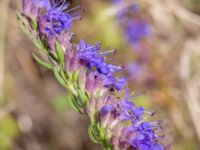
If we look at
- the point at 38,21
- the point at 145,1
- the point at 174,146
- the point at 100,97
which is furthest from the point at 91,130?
the point at 145,1

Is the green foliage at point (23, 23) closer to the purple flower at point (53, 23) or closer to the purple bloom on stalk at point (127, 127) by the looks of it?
the purple flower at point (53, 23)

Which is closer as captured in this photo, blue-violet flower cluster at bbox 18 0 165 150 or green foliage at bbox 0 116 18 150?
blue-violet flower cluster at bbox 18 0 165 150

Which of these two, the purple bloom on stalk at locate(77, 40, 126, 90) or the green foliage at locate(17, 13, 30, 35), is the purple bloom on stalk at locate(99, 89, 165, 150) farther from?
the green foliage at locate(17, 13, 30, 35)

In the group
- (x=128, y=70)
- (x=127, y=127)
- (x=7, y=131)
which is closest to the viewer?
(x=127, y=127)

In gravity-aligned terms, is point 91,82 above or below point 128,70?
above

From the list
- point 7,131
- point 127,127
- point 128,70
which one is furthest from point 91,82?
point 7,131

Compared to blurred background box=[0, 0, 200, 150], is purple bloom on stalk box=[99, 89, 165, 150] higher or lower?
higher

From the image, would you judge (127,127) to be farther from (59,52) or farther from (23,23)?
(23,23)

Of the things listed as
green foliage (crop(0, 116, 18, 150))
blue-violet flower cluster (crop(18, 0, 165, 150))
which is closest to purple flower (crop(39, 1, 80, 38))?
blue-violet flower cluster (crop(18, 0, 165, 150))

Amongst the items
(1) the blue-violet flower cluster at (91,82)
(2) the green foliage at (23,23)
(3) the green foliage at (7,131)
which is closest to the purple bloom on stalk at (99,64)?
(1) the blue-violet flower cluster at (91,82)

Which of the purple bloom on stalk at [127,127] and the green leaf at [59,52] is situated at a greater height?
the green leaf at [59,52]
